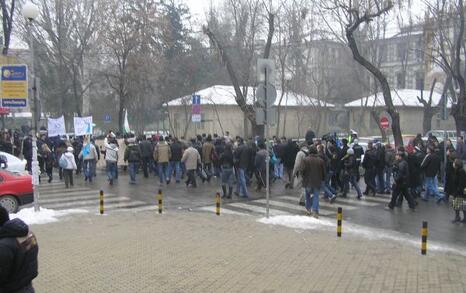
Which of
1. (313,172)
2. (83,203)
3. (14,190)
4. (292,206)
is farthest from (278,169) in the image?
(14,190)

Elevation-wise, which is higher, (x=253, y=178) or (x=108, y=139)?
(x=108, y=139)

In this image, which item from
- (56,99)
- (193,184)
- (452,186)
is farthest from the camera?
(56,99)

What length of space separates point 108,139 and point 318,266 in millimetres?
13614

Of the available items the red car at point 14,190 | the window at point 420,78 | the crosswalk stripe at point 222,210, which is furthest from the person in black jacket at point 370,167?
the window at point 420,78

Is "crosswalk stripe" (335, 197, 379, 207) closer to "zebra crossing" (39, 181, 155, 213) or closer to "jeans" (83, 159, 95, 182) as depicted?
"zebra crossing" (39, 181, 155, 213)

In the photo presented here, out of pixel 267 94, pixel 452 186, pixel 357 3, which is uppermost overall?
pixel 357 3

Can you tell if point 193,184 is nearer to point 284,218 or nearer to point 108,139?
point 108,139

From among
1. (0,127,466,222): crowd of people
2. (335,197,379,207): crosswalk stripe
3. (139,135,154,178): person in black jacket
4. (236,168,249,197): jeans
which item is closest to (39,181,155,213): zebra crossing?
(0,127,466,222): crowd of people

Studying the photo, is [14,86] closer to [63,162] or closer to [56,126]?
[63,162]

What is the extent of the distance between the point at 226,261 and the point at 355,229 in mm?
4320

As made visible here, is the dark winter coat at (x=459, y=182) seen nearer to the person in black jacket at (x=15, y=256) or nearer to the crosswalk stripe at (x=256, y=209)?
the crosswalk stripe at (x=256, y=209)

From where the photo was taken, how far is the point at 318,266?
827 centimetres

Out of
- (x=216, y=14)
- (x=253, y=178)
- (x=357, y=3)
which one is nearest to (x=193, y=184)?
(x=253, y=178)

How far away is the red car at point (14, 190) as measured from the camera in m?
13.5
